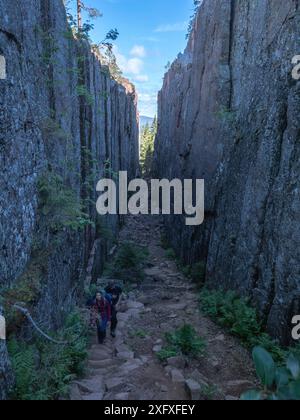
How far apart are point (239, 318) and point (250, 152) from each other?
5308mm

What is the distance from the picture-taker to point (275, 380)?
3.28m

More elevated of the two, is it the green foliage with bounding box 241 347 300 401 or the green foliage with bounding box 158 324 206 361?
the green foliage with bounding box 241 347 300 401

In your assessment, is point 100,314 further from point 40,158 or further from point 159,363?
point 40,158

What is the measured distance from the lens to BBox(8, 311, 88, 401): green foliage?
585cm

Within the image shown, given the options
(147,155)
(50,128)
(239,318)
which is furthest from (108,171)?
(147,155)

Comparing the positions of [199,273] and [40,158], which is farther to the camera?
[199,273]

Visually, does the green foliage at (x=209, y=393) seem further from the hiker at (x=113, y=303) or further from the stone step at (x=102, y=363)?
the hiker at (x=113, y=303)

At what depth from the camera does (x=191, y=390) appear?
6953mm

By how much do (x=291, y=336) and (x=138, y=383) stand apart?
3.53 meters

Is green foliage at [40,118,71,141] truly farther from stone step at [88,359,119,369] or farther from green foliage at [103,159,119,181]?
green foliage at [103,159,119,181]

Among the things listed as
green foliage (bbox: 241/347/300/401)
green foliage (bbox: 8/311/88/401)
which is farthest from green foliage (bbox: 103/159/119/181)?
green foliage (bbox: 241/347/300/401)

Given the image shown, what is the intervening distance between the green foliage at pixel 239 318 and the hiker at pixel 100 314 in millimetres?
3444

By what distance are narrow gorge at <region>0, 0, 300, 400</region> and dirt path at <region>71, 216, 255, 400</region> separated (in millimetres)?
43

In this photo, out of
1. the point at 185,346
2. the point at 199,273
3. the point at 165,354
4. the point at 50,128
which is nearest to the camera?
the point at 165,354
